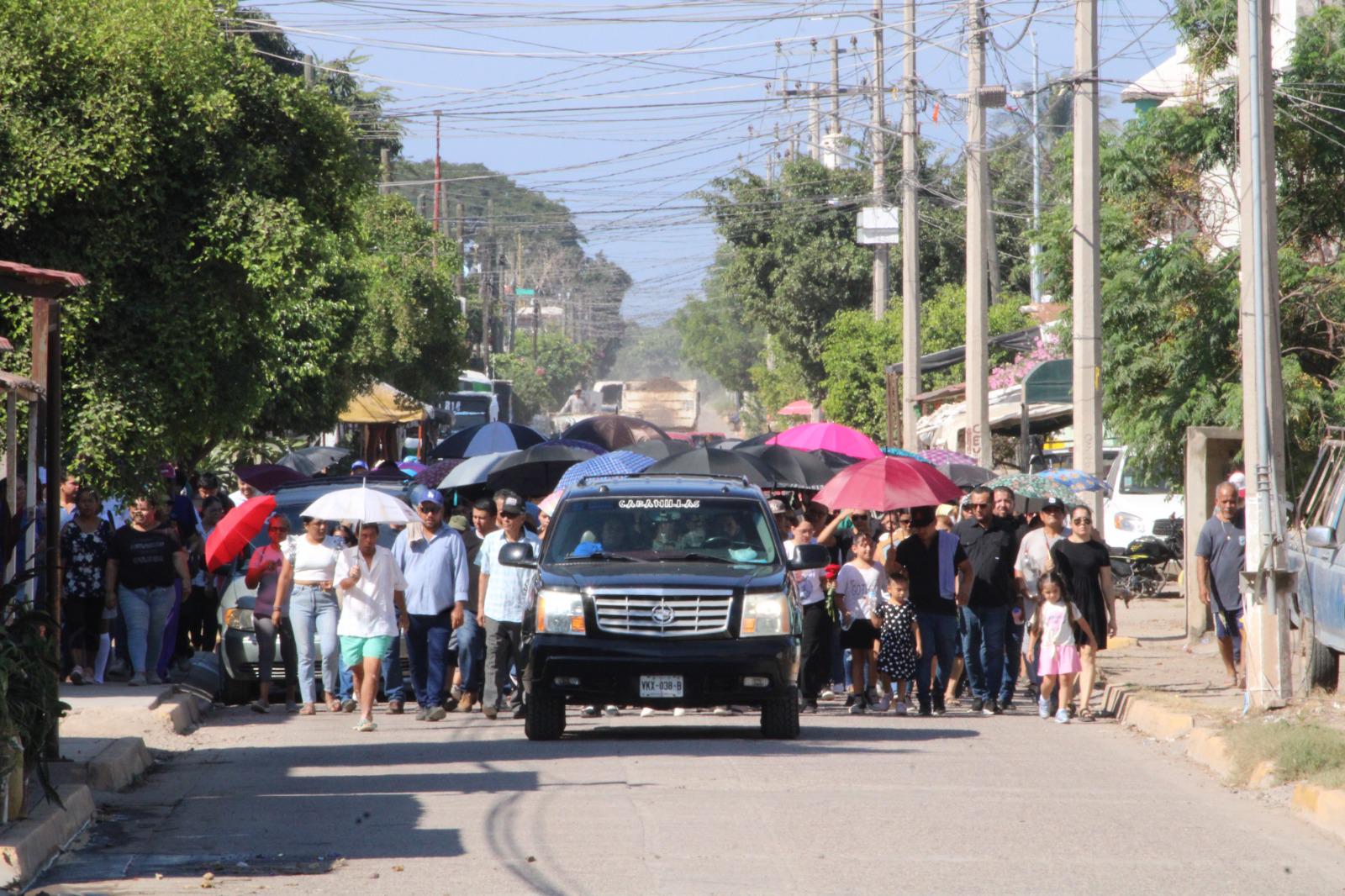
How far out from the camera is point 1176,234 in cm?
2256

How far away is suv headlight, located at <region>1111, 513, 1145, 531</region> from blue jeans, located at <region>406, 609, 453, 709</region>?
1561 centimetres

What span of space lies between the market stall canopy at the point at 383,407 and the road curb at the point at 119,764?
98.5 ft

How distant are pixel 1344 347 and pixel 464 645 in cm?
1131

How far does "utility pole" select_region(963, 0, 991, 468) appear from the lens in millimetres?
25000

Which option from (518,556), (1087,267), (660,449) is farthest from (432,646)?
(1087,267)

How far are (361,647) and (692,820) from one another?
5.80m

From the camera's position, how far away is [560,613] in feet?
42.9

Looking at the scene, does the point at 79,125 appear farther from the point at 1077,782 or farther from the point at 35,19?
the point at 1077,782

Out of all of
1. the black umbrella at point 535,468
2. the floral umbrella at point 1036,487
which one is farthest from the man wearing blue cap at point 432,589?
the black umbrella at point 535,468

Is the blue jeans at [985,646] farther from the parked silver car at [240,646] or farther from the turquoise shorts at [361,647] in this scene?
the parked silver car at [240,646]

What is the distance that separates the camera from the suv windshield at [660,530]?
45.0ft

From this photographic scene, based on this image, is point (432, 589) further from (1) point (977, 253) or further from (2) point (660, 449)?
(1) point (977, 253)

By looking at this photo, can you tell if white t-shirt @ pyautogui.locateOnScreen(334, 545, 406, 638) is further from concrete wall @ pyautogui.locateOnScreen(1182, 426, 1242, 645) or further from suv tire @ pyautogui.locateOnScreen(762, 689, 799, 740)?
concrete wall @ pyautogui.locateOnScreen(1182, 426, 1242, 645)

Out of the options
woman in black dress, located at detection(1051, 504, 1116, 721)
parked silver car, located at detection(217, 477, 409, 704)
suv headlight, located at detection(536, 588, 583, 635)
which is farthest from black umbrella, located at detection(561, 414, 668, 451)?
suv headlight, located at detection(536, 588, 583, 635)
